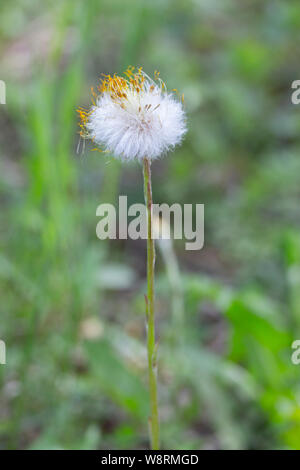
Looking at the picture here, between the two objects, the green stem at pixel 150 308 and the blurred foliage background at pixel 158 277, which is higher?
the blurred foliage background at pixel 158 277

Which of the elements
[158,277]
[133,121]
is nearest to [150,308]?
[133,121]

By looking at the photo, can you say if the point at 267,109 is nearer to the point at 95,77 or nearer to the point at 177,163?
the point at 177,163

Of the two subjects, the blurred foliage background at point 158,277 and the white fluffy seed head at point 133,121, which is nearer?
the white fluffy seed head at point 133,121

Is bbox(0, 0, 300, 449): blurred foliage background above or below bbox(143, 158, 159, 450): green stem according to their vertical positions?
above

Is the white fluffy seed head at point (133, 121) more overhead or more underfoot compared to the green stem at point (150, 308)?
more overhead

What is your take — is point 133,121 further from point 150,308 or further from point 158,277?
point 158,277
